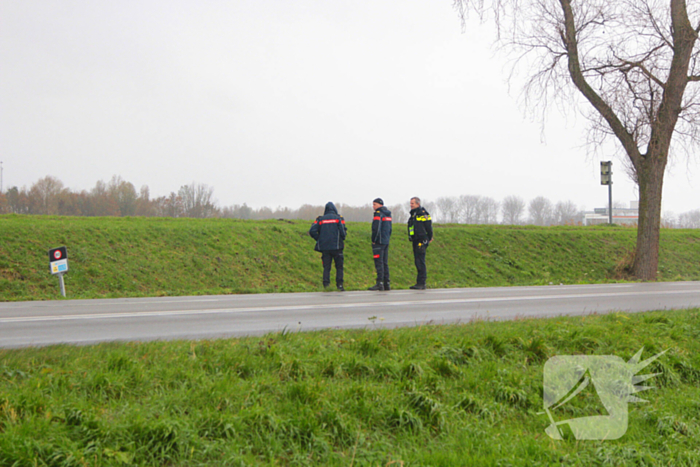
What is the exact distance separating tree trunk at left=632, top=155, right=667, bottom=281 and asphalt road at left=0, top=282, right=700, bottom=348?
5.91 metres

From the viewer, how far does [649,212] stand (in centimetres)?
1728

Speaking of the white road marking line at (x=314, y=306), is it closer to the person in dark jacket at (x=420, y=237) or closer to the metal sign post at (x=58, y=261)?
the person in dark jacket at (x=420, y=237)

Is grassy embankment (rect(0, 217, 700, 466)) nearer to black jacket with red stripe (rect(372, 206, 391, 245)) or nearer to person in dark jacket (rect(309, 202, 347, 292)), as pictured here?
person in dark jacket (rect(309, 202, 347, 292))

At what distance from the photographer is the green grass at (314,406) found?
3234 millimetres

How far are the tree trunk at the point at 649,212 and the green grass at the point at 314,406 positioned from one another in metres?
13.7

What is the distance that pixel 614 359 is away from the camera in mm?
5469

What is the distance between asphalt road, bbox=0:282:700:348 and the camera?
6258 mm

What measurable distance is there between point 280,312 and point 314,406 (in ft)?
14.9

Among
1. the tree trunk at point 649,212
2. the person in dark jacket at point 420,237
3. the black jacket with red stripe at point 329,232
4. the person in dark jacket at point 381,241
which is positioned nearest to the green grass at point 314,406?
the black jacket with red stripe at point 329,232

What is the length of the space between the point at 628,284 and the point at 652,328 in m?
9.43

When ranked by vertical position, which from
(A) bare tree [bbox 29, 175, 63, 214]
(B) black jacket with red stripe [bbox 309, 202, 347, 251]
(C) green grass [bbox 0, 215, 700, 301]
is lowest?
(C) green grass [bbox 0, 215, 700, 301]

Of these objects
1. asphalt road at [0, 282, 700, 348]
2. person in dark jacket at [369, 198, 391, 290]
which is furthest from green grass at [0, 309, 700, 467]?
person in dark jacket at [369, 198, 391, 290]

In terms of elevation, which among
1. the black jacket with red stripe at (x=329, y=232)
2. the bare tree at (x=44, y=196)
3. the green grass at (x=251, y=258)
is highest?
the bare tree at (x=44, y=196)

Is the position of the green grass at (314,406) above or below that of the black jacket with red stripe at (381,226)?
below
